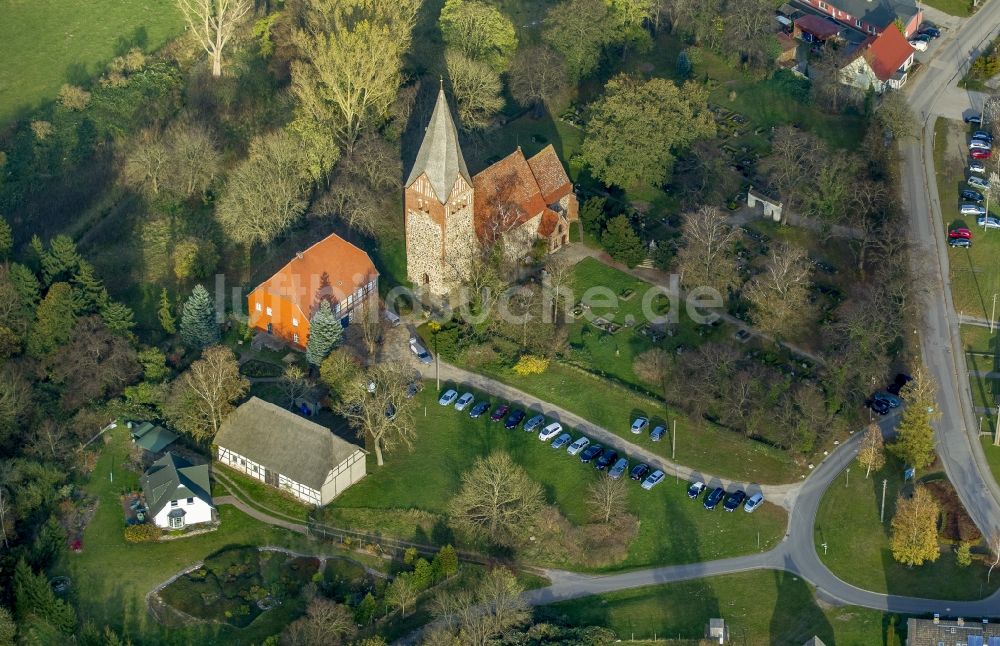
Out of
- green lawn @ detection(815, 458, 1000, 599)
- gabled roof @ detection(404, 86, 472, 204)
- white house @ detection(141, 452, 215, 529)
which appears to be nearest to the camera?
green lawn @ detection(815, 458, 1000, 599)

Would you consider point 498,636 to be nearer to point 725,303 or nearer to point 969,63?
point 725,303

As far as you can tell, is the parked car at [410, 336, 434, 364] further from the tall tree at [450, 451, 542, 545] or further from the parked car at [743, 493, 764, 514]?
the parked car at [743, 493, 764, 514]

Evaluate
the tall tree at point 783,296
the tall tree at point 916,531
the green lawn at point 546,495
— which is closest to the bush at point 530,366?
the green lawn at point 546,495

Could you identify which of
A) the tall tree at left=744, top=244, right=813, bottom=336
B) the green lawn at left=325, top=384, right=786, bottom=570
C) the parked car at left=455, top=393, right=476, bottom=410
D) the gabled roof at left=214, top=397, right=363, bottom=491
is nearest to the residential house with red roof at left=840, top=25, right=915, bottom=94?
the tall tree at left=744, top=244, right=813, bottom=336

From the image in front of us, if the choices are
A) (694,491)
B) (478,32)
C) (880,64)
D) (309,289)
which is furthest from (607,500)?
(880,64)

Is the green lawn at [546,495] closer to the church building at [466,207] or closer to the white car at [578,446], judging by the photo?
the white car at [578,446]

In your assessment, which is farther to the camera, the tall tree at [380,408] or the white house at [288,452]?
the tall tree at [380,408]

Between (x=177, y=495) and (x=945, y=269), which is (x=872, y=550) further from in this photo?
(x=177, y=495)
